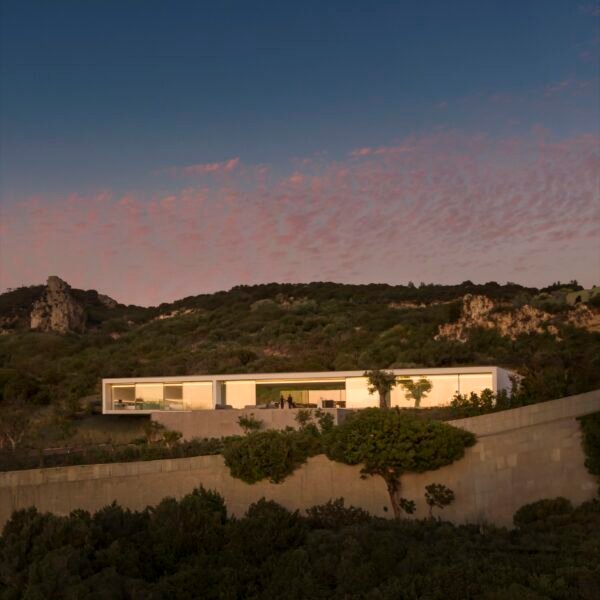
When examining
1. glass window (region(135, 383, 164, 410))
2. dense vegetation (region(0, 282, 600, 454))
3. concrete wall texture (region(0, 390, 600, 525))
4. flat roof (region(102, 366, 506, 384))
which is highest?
dense vegetation (region(0, 282, 600, 454))

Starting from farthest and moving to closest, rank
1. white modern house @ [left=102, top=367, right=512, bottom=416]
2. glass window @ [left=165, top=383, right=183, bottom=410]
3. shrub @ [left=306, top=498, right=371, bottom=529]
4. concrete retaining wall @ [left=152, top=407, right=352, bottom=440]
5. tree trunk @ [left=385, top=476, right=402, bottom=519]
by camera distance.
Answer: glass window @ [left=165, top=383, right=183, bottom=410], white modern house @ [left=102, top=367, right=512, bottom=416], concrete retaining wall @ [left=152, top=407, right=352, bottom=440], tree trunk @ [left=385, top=476, right=402, bottom=519], shrub @ [left=306, top=498, right=371, bottom=529]

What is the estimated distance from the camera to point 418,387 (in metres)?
36.4

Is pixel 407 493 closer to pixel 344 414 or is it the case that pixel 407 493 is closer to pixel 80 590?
pixel 344 414

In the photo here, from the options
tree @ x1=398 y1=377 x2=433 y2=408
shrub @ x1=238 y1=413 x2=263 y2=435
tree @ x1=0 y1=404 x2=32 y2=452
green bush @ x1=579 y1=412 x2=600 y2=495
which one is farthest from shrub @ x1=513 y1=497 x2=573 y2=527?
tree @ x1=0 y1=404 x2=32 y2=452

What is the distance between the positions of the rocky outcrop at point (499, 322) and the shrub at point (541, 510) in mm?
27455

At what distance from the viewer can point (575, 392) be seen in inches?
1201

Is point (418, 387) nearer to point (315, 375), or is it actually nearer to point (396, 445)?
point (315, 375)

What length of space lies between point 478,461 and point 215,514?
15.1 meters

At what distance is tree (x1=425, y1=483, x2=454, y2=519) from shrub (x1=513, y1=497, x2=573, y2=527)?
2.06 meters

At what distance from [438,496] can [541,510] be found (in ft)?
9.99

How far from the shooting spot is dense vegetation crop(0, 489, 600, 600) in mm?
10883

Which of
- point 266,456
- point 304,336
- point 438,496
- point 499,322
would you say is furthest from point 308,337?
point 438,496

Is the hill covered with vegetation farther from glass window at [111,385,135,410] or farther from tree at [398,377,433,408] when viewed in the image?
tree at [398,377,433,408]

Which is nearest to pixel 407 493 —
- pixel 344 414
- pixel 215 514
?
pixel 344 414
